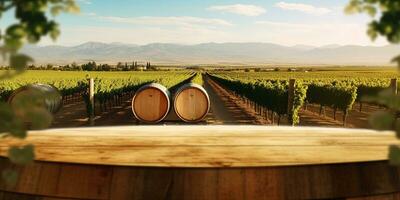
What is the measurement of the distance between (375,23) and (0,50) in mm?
741

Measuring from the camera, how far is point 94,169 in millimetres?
1707

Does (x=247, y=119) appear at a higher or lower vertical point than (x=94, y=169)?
lower

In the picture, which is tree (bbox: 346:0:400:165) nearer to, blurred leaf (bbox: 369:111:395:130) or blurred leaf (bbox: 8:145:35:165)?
blurred leaf (bbox: 369:111:395:130)

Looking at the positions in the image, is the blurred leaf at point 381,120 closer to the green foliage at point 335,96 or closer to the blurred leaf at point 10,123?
the blurred leaf at point 10,123

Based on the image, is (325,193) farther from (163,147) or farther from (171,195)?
(163,147)

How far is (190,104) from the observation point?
370 inches

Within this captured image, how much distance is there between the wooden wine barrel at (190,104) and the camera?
9289 millimetres

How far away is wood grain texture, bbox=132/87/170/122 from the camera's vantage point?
30.2ft

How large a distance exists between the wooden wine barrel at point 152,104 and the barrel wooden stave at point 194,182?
7387mm

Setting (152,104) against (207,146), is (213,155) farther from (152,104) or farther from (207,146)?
(152,104)

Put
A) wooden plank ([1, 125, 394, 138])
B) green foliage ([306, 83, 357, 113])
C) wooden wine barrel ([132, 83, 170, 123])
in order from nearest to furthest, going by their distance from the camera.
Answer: wooden plank ([1, 125, 394, 138]) < wooden wine barrel ([132, 83, 170, 123]) < green foliage ([306, 83, 357, 113])

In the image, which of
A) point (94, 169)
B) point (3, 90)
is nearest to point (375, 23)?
point (94, 169)

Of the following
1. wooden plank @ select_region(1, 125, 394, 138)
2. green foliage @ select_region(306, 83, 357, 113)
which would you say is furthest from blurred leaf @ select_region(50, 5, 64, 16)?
green foliage @ select_region(306, 83, 357, 113)

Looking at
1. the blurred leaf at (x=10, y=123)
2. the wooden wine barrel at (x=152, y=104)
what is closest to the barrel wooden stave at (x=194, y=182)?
the blurred leaf at (x=10, y=123)
